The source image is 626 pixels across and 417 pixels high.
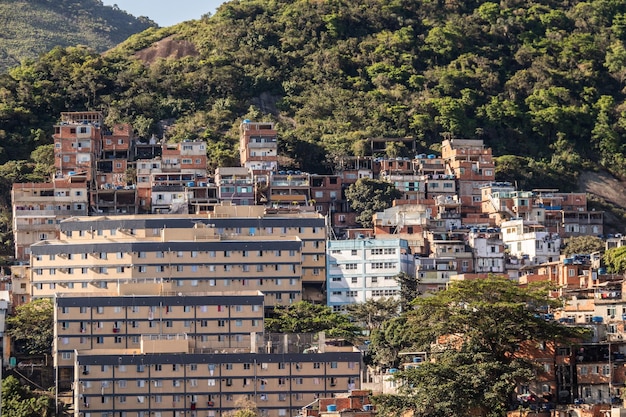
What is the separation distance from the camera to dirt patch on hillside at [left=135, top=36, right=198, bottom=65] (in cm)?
13412

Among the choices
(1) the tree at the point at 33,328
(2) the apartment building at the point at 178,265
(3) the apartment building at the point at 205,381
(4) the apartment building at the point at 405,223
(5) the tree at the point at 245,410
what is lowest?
(5) the tree at the point at 245,410

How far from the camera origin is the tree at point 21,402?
7681cm

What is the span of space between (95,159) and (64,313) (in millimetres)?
28446

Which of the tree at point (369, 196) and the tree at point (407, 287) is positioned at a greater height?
the tree at point (369, 196)

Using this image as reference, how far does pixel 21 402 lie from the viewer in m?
77.9

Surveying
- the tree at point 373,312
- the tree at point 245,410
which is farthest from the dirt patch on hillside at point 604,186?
the tree at point 245,410

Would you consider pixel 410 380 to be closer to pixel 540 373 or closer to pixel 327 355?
pixel 540 373

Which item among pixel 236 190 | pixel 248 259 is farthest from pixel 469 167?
pixel 248 259

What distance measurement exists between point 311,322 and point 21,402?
15.3 meters

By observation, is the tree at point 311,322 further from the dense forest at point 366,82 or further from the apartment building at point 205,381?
the dense forest at point 366,82

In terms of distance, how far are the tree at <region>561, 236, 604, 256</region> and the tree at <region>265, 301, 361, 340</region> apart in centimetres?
1788

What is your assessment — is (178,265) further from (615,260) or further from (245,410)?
(615,260)

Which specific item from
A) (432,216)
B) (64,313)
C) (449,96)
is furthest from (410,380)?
(449,96)

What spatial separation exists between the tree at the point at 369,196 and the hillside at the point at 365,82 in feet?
25.6
